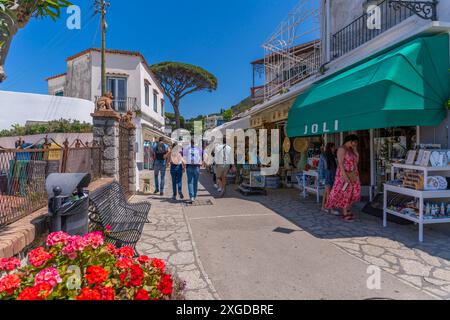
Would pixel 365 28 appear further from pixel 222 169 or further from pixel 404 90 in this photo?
pixel 222 169

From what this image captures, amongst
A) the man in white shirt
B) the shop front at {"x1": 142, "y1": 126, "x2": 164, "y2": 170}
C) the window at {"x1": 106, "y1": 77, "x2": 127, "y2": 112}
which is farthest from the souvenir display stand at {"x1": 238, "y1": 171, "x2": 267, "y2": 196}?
the window at {"x1": 106, "y1": 77, "x2": 127, "y2": 112}

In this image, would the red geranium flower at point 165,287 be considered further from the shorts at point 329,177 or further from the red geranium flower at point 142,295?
the shorts at point 329,177

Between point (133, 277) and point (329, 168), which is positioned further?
point (329, 168)

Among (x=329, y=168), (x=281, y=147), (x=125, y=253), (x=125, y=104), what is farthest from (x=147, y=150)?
(x=125, y=253)

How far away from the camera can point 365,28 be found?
7996 millimetres

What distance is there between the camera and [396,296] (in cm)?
291

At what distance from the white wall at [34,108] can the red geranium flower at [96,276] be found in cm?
1942

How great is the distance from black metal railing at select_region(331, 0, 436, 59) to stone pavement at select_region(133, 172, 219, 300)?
6.71m

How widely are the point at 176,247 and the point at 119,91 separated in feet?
67.9

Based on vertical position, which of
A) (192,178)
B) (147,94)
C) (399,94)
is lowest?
(192,178)

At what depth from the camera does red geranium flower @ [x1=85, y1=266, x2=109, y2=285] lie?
1834 mm

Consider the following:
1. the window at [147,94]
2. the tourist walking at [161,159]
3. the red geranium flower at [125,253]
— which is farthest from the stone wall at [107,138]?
the window at [147,94]

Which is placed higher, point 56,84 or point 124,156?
point 56,84

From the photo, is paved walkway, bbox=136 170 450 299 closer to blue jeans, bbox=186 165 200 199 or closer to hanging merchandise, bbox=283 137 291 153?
blue jeans, bbox=186 165 200 199
